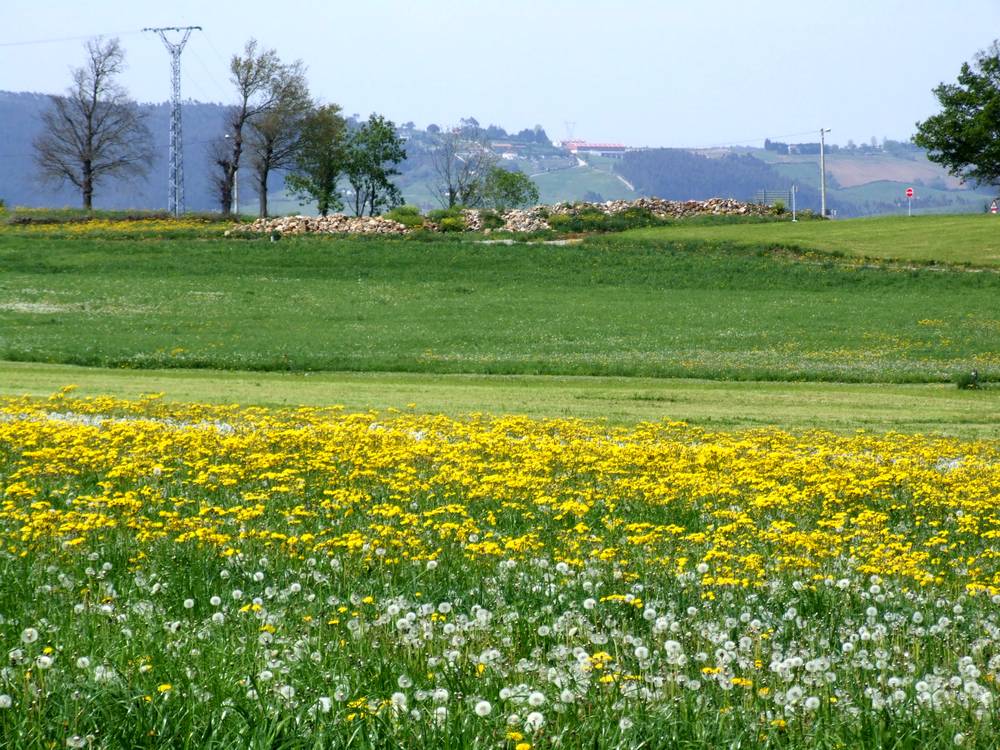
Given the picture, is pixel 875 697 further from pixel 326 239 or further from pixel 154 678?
pixel 326 239

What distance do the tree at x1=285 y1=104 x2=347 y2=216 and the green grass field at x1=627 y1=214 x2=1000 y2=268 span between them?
32488 mm

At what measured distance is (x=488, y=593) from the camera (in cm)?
741

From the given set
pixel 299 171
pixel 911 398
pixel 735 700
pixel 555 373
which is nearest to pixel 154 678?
pixel 735 700

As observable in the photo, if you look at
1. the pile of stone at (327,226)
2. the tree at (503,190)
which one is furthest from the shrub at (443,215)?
the tree at (503,190)

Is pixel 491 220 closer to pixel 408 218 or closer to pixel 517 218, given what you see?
pixel 517 218

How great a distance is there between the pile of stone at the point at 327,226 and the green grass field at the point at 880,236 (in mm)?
13930

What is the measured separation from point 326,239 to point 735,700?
58.5 meters

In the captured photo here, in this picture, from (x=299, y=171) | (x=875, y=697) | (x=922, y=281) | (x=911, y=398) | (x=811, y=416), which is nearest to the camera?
(x=875, y=697)

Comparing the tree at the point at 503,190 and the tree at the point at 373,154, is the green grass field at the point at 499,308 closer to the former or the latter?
the tree at the point at 373,154

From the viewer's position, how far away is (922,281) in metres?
49.3

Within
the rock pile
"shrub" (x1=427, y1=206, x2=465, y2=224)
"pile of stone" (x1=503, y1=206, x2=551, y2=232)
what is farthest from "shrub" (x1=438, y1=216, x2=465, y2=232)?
"pile of stone" (x1=503, y1=206, x2=551, y2=232)

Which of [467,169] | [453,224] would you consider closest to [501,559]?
[453,224]

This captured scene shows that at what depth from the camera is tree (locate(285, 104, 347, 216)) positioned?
92.9m

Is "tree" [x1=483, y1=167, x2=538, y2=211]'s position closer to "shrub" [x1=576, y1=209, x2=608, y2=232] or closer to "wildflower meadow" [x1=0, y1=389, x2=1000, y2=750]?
"shrub" [x1=576, y1=209, x2=608, y2=232]
